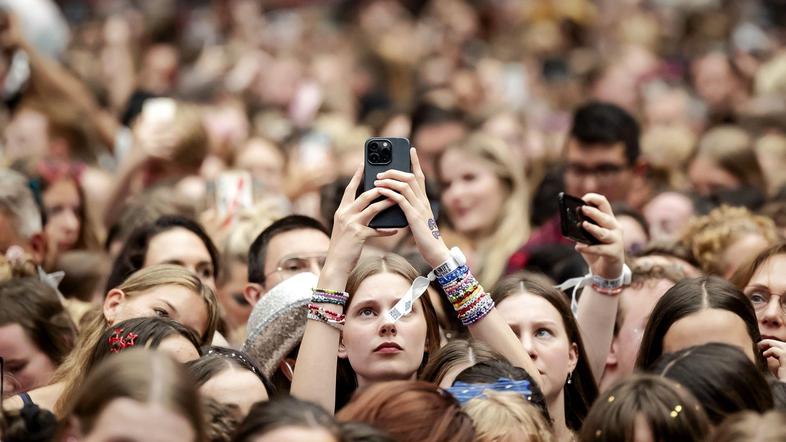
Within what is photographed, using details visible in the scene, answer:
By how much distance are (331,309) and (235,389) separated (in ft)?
1.48

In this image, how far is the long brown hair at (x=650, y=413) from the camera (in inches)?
146

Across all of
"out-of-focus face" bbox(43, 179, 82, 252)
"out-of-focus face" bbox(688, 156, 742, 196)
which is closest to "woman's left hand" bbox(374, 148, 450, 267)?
"out-of-focus face" bbox(43, 179, 82, 252)

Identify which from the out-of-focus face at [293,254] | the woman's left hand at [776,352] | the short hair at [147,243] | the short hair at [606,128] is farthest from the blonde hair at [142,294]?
the short hair at [606,128]

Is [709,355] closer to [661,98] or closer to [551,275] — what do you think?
[551,275]

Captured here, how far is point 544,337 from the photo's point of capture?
5.07 m

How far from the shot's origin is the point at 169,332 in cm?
469

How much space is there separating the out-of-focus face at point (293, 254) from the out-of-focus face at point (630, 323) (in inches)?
50.9

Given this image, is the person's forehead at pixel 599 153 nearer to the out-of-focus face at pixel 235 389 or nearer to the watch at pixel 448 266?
the watch at pixel 448 266

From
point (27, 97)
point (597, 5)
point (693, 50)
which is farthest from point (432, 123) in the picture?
point (597, 5)

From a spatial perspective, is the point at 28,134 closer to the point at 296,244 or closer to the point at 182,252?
the point at 182,252

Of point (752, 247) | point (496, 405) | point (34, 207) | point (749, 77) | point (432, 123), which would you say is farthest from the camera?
point (749, 77)

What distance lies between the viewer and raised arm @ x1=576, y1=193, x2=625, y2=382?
4961 mm

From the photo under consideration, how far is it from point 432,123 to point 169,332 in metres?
4.95

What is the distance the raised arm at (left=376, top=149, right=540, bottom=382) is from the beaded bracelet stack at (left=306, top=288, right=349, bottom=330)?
32 cm
